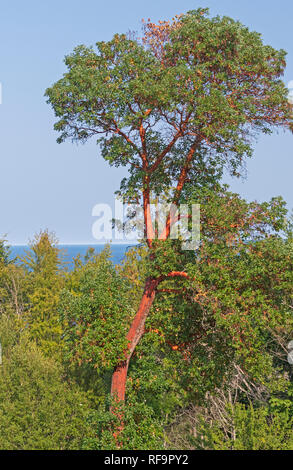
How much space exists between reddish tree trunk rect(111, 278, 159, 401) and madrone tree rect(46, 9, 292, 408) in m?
0.03

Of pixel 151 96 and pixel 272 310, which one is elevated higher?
pixel 151 96

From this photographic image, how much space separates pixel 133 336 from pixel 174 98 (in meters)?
7.73

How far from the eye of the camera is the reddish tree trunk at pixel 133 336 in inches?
745

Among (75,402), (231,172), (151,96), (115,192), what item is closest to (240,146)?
(231,172)

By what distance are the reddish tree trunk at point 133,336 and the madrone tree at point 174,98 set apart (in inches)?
1.3

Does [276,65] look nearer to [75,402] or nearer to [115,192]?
[115,192]

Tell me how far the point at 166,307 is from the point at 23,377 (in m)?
9.96

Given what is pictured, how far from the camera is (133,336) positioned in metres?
19.1

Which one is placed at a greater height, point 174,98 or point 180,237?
point 174,98

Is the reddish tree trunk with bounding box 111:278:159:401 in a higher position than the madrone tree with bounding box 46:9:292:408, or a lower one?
lower

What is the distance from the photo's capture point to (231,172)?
19.6 m

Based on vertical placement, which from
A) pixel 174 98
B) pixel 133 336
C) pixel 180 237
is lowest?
pixel 133 336

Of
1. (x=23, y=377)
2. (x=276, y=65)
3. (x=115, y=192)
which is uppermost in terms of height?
(x=276, y=65)

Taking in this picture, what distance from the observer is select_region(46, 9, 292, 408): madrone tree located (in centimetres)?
1772
